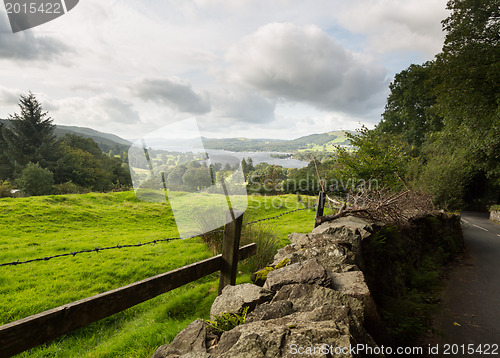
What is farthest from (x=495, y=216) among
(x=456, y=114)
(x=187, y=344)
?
(x=187, y=344)

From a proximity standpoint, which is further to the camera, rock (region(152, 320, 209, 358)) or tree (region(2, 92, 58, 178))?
tree (region(2, 92, 58, 178))

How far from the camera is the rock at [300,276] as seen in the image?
2609mm

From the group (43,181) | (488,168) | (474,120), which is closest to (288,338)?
(474,120)

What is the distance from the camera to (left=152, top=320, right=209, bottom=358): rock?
6.40ft

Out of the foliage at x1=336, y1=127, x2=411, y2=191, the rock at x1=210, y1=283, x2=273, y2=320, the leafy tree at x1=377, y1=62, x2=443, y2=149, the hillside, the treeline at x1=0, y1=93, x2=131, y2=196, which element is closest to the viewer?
the rock at x1=210, y1=283, x2=273, y2=320

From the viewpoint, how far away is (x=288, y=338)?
5.18ft

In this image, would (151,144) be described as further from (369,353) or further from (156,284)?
(369,353)

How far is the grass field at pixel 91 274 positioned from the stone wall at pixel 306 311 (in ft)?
5.20

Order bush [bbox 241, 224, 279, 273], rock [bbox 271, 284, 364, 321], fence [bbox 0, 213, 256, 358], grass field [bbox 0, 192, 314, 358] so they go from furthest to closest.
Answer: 1. bush [bbox 241, 224, 279, 273]
2. grass field [bbox 0, 192, 314, 358]
3. rock [bbox 271, 284, 364, 321]
4. fence [bbox 0, 213, 256, 358]

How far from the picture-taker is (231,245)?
3324 millimetres

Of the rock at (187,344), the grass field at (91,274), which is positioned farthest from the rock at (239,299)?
the grass field at (91,274)

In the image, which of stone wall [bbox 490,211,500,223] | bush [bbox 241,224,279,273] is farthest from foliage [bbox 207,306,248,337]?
stone wall [bbox 490,211,500,223]

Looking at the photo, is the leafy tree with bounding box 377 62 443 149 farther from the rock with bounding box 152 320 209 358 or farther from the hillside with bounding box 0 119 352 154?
the rock with bounding box 152 320 209 358

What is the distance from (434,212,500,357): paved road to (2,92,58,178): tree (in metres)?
51.4
